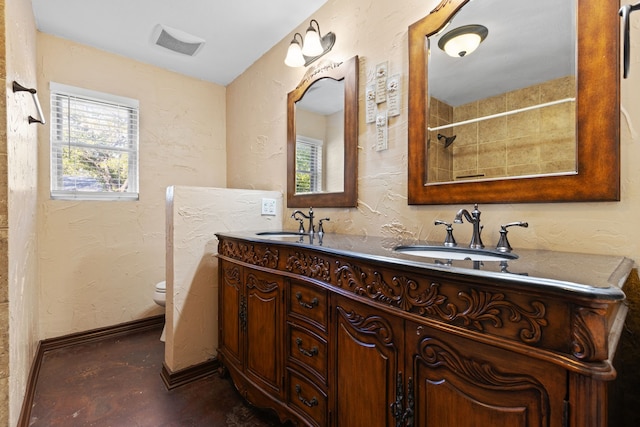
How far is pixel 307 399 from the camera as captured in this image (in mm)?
1172

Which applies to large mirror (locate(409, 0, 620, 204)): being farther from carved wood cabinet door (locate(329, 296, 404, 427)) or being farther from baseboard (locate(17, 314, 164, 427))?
baseboard (locate(17, 314, 164, 427))

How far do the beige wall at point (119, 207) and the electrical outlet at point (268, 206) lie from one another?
109 cm

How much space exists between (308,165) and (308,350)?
1220 millimetres

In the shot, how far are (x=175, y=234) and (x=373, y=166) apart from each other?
1260 millimetres

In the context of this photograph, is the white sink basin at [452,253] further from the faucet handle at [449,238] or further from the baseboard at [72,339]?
the baseboard at [72,339]

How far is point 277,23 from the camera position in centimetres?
202

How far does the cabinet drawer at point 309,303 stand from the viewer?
111cm

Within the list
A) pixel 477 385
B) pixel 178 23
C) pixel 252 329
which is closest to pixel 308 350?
pixel 252 329

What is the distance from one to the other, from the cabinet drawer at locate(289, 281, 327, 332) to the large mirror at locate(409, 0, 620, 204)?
634 mm

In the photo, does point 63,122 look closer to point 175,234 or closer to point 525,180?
point 175,234

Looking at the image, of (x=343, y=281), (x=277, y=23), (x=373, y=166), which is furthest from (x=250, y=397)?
(x=277, y=23)

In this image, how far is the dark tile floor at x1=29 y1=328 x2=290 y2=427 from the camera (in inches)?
56.3

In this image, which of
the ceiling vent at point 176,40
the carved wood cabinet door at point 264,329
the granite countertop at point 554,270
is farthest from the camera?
the ceiling vent at point 176,40

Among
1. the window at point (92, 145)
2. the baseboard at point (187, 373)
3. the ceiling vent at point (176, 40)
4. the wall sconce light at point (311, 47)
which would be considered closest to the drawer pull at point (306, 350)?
the baseboard at point (187, 373)
